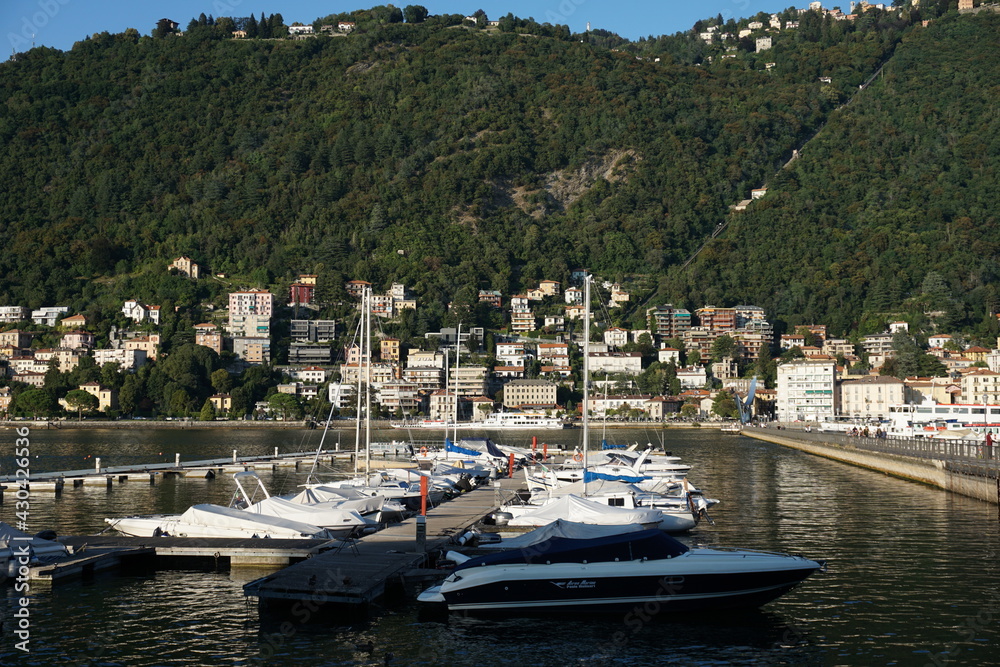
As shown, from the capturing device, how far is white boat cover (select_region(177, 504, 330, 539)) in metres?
25.6

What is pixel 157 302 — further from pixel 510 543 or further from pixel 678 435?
pixel 510 543

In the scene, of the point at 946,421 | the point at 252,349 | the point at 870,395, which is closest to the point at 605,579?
the point at 946,421

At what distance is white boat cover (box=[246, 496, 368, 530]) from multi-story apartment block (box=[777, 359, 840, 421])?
111 meters

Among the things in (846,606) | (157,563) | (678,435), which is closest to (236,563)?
(157,563)

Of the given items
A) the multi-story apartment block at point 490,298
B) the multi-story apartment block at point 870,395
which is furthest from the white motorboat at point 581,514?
the multi-story apartment block at point 490,298

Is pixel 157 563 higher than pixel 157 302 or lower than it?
lower

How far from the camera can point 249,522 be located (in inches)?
1017

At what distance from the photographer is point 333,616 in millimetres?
19375

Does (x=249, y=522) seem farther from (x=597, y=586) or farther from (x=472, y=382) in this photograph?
(x=472, y=382)

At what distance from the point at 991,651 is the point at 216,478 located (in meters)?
37.8

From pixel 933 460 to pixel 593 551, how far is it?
95.0 feet

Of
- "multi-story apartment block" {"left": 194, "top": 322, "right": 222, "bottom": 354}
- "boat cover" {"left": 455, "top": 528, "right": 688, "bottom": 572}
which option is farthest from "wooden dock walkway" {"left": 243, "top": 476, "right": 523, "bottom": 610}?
"multi-story apartment block" {"left": 194, "top": 322, "right": 222, "bottom": 354}

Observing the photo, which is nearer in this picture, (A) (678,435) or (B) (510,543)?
(B) (510,543)

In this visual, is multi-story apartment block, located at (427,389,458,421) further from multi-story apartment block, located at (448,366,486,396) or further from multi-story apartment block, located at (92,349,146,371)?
multi-story apartment block, located at (92,349,146,371)
